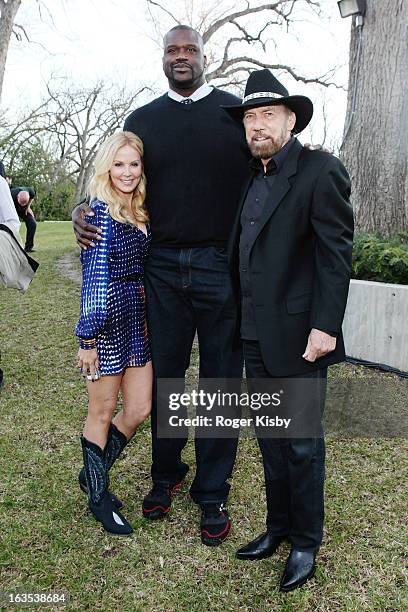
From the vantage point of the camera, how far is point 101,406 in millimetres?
2883

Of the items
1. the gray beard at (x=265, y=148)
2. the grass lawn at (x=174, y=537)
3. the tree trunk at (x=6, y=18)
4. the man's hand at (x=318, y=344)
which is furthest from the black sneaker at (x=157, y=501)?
the tree trunk at (x=6, y=18)

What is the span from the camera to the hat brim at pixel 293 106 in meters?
2.38

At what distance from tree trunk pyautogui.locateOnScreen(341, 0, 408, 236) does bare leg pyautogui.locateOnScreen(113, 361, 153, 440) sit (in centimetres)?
445

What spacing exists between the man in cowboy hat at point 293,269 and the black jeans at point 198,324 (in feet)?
0.94

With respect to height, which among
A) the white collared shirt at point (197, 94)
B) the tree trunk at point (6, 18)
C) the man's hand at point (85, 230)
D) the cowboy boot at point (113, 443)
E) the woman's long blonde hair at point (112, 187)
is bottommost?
the cowboy boot at point (113, 443)

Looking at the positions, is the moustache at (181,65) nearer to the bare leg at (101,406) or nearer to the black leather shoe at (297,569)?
the bare leg at (101,406)

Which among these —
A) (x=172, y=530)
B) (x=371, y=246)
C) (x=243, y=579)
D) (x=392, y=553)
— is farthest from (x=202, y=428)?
A: (x=371, y=246)

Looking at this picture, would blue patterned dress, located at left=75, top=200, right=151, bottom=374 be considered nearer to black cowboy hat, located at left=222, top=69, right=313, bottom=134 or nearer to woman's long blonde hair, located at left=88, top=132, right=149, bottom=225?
woman's long blonde hair, located at left=88, top=132, right=149, bottom=225

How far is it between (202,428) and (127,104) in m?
39.8

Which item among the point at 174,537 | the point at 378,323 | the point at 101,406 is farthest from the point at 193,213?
the point at 378,323

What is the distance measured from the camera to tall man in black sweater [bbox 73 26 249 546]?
9.41ft

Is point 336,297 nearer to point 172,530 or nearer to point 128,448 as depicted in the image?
point 172,530

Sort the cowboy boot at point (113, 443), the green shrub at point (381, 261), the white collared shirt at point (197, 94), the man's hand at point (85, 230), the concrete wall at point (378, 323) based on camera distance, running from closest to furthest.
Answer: the man's hand at point (85, 230)
the white collared shirt at point (197, 94)
the cowboy boot at point (113, 443)
the concrete wall at point (378, 323)
the green shrub at point (381, 261)

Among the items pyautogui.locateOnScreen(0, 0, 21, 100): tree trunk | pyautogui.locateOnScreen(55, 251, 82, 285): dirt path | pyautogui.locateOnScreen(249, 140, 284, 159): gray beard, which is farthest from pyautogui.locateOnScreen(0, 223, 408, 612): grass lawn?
pyautogui.locateOnScreen(0, 0, 21, 100): tree trunk
